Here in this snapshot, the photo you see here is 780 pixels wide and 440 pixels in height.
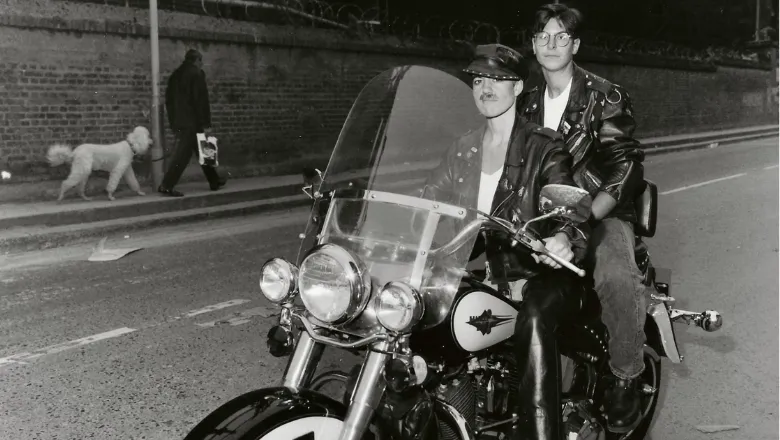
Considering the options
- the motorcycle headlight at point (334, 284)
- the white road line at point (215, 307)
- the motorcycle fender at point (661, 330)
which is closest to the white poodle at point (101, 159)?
the white road line at point (215, 307)

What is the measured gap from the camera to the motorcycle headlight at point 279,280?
2.63 meters

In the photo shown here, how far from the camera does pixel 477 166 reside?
2.87 metres

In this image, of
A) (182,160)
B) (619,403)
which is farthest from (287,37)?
(619,403)

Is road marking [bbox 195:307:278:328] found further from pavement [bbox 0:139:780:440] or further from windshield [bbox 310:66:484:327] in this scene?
windshield [bbox 310:66:484:327]

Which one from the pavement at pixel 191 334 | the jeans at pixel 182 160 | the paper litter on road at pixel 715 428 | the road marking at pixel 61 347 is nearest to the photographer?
the paper litter on road at pixel 715 428

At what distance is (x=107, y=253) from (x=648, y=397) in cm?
621

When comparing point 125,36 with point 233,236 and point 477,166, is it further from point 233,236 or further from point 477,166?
point 477,166

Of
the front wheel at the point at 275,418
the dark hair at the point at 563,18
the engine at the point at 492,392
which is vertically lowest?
the engine at the point at 492,392

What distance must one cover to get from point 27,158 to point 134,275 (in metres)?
5.06

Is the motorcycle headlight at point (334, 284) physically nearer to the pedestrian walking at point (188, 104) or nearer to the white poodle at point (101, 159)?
the white poodle at point (101, 159)

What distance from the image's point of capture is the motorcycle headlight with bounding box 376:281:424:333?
7.83ft

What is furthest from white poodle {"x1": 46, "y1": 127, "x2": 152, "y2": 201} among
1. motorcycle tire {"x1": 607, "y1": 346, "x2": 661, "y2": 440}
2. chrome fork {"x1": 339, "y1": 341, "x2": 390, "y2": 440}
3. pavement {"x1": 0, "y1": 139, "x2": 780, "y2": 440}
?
chrome fork {"x1": 339, "y1": 341, "x2": 390, "y2": 440}

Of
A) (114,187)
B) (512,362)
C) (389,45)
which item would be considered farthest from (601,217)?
(389,45)

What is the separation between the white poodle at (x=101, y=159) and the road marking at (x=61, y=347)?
572 centimetres
